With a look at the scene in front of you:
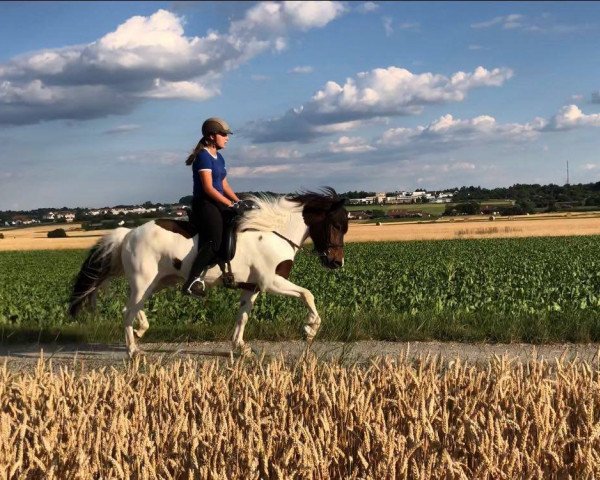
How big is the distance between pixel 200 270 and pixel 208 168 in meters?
1.36

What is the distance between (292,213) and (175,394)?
5071 mm

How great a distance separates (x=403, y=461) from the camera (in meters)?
3.18

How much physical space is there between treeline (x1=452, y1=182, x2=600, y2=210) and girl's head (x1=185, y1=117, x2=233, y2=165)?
324 feet

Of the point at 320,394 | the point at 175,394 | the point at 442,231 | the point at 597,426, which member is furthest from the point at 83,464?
the point at 442,231

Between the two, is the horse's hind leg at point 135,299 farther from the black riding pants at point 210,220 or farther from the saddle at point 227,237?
the black riding pants at point 210,220

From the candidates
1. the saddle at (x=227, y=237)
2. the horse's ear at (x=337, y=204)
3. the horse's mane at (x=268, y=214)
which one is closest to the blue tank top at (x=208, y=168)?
the saddle at (x=227, y=237)

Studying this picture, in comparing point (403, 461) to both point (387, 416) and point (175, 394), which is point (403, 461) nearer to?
point (387, 416)

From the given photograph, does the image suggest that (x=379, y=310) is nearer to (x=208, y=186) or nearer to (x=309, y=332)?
(x=309, y=332)

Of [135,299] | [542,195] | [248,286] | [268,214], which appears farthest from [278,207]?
[542,195]

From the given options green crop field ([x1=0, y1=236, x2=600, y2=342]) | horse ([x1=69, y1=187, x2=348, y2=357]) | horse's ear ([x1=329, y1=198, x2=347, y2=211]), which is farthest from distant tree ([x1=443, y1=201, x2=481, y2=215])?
horse ([x1=69, y1=187, x2=348, y2=357])

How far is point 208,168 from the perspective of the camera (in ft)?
28.5

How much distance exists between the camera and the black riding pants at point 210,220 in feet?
28.7

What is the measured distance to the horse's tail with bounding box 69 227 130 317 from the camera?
9.63 m

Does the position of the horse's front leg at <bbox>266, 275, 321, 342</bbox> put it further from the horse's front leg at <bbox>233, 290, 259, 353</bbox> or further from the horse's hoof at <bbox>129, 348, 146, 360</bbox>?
the horse's hoof at <bbox>129, 348, 146, 360</bbox>
